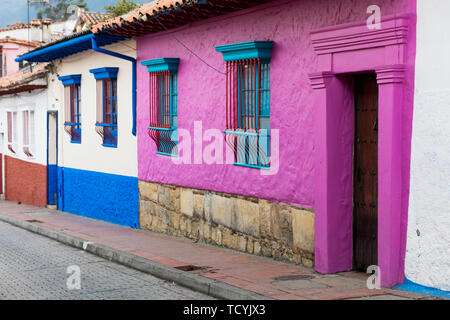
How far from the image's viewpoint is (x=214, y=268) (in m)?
8.70

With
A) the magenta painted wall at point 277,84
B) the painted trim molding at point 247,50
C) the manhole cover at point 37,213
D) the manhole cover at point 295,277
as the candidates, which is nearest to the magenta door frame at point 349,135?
the magenta painted wall at point 277,84

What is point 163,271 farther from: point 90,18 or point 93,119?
point 90,18

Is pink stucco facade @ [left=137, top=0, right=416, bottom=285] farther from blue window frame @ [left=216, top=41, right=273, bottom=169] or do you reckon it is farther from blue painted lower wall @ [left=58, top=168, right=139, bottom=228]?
blue painted lower wall @ [left=58, top=168, right=139, bottom=228]

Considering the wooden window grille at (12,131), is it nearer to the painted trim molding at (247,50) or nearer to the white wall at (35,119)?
the white wall at (35,119)

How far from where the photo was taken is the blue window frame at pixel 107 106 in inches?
560

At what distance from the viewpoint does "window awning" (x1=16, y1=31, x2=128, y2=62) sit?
13.3 meters

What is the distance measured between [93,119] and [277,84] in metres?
7.05

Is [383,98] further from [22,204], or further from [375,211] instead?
[22,204]

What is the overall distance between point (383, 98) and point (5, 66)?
2561cm

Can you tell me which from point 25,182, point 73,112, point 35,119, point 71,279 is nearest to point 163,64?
point 71,279

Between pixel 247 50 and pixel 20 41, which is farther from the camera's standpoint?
pixel 20 41

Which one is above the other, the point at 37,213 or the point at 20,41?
the point at 20,41

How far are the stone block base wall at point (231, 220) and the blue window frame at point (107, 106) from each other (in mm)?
1801
